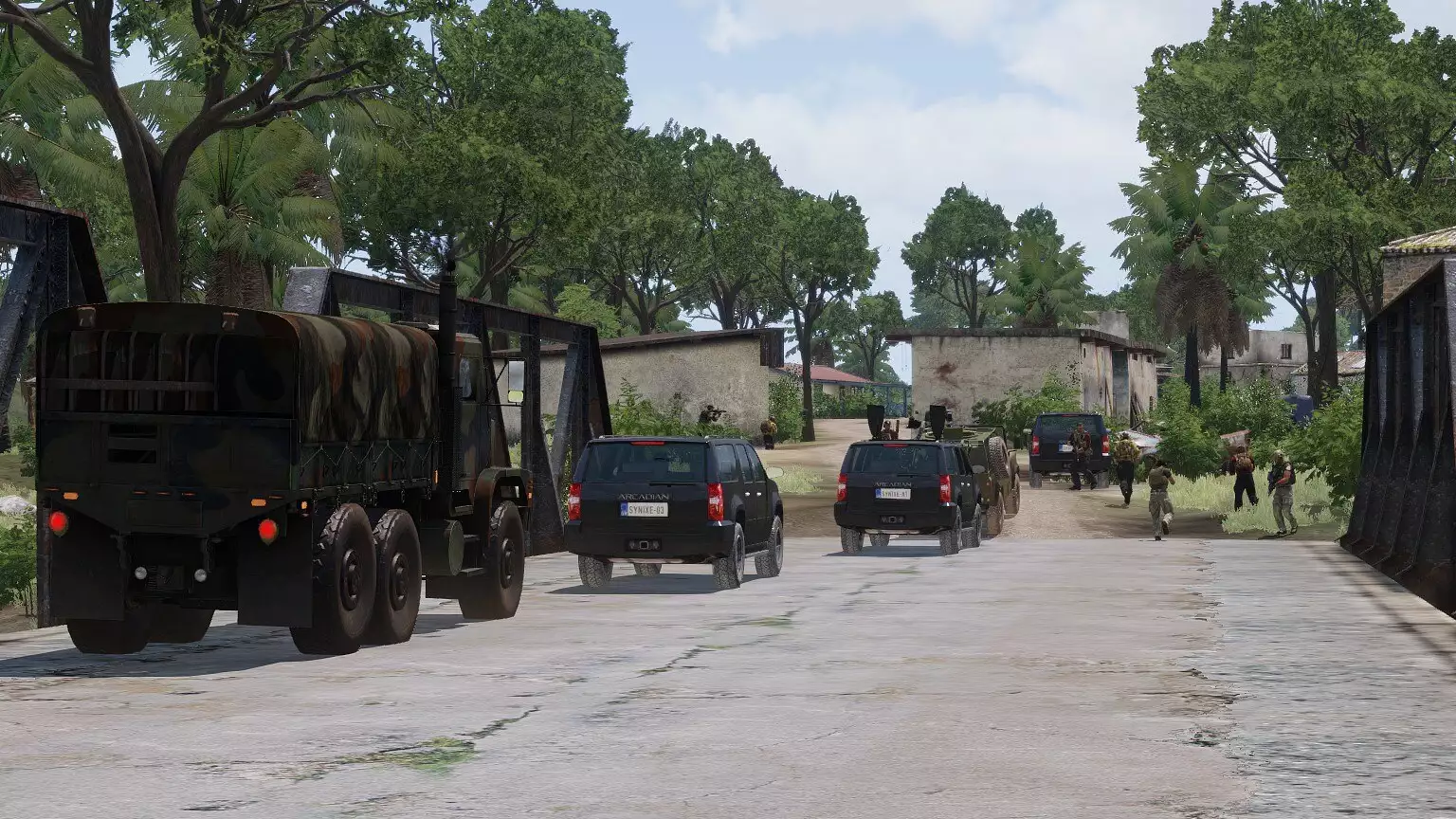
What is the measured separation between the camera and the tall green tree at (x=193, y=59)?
2769 centimetres

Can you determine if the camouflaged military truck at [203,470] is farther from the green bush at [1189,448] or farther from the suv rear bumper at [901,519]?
the green bush at [1189,448]

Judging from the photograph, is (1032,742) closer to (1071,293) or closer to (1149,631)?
(1149,631)

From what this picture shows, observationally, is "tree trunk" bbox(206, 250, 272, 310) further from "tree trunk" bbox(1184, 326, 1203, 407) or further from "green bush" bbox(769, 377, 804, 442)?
"tree trunk" bbox(1184, 326, 1203, 407)

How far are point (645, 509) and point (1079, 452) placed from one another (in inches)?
1164

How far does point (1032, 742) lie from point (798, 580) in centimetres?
1263

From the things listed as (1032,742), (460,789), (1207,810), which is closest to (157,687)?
(460,789)

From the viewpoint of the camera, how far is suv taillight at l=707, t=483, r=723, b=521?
1938cm

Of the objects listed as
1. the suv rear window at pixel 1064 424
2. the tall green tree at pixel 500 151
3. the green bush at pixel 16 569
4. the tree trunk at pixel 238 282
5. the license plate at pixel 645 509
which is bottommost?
the green bush at pixel 16 569

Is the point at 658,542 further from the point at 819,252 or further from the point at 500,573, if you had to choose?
the point at 819,252

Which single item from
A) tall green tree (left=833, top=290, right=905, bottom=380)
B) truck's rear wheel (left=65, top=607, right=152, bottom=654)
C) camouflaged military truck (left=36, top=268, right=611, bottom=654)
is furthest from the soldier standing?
tall green tree (left=833, top=290, right=905, bottom=380)

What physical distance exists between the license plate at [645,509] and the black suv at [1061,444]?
29.6 metres

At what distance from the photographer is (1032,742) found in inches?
360

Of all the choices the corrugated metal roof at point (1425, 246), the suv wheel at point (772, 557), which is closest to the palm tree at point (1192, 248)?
the corrugated metal roof at point (1425, 246)

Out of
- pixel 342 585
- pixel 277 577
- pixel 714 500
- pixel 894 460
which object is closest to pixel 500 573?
pixel 342 585
